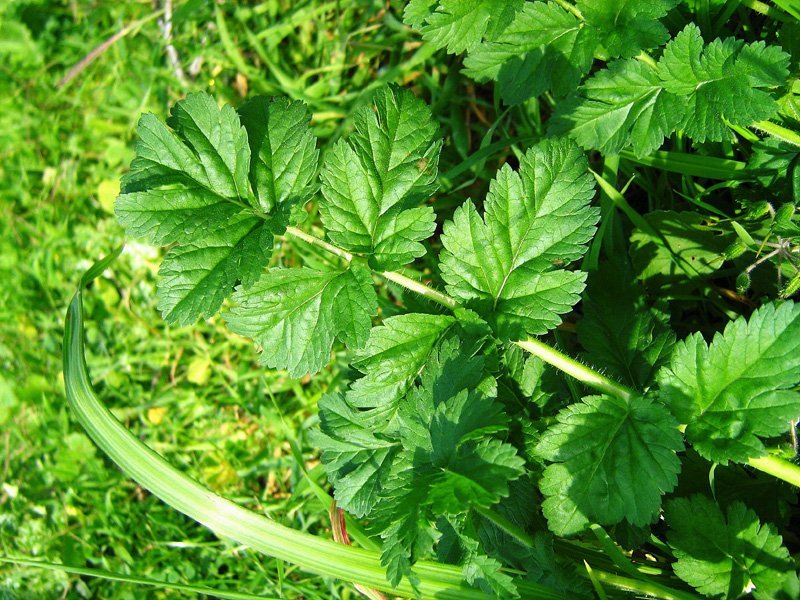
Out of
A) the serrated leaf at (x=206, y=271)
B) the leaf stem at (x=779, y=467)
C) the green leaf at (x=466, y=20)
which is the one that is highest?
the green leaf at (x=466, y=20)

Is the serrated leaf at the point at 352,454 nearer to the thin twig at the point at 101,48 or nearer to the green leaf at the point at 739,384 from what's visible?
the green leaf at the point at 739,384

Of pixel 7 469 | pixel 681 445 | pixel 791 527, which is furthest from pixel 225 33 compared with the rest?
pixel 791 527

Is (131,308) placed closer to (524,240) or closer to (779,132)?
(524,240)

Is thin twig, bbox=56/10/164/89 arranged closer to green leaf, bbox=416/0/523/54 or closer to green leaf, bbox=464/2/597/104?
green leaf, bbox=416/0/523/54

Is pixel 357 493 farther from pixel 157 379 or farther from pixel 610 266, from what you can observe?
pixel 157 379

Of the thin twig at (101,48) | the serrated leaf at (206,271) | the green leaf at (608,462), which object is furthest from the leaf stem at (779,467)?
the thin twig at (101,48)

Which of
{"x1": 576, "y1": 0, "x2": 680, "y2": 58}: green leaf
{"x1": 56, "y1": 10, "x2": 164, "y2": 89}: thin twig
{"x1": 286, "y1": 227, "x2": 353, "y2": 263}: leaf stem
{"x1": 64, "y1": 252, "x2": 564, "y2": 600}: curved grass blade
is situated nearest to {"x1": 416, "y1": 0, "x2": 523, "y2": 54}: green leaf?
{"x1": 576, "y1": 0, "x2": 680, "y2": 58}: green leaf

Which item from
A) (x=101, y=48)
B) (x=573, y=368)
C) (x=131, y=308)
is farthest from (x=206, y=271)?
(x=101, y=48)

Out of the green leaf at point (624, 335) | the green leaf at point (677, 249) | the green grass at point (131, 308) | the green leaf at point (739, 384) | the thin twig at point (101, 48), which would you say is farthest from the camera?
the thin twig at point (101, 48)
